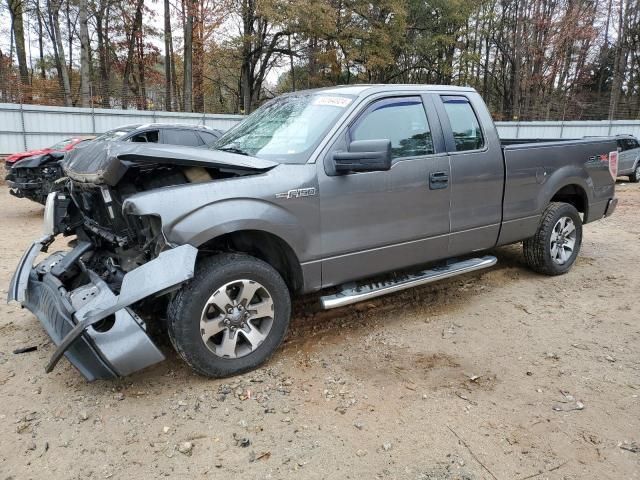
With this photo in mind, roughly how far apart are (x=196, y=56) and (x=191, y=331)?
27.3 m

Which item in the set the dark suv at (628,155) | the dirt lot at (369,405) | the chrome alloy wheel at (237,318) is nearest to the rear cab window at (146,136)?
the dirt lot at (369,405)

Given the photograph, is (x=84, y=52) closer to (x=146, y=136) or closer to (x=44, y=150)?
(x=44, y=150)

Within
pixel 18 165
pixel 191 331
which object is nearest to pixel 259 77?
pixel 18 165

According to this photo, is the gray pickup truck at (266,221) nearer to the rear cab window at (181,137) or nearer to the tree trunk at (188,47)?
the rear cab window at (181,137)

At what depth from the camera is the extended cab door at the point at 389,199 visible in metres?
3.52

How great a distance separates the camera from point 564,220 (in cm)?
522

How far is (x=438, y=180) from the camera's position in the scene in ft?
13.1

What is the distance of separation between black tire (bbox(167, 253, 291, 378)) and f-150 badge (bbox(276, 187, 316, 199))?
48cm

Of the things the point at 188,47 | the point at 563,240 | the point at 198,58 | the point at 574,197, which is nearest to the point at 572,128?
the point at 188,47

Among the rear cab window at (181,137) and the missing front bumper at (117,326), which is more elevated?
the rear cab window at (181,137)

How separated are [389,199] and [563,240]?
104 inches

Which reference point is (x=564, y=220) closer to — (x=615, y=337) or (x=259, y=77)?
(x=615, y=337)

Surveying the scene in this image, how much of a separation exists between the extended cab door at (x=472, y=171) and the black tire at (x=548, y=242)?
2.47 ft

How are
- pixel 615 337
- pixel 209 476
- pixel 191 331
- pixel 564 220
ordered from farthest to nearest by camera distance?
pixel 564 220 < pixel 615 337 < pixel 191 331 < pixel 209 476
